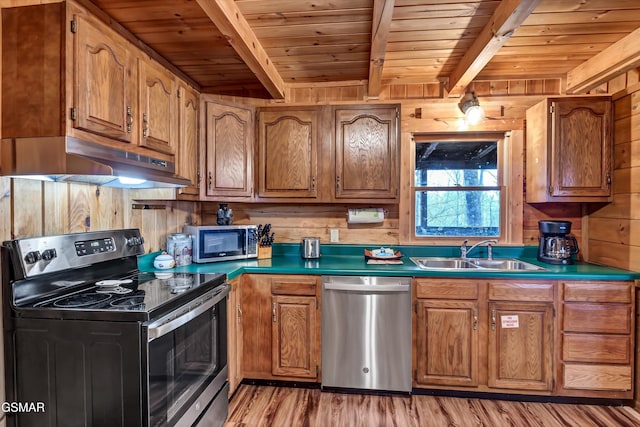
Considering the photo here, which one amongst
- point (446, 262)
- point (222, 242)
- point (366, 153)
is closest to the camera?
point (222, 242)

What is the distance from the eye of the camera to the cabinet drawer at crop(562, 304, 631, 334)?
2.14m

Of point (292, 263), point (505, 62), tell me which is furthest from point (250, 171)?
point (505, 62)

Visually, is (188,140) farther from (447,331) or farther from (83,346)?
(447,331)

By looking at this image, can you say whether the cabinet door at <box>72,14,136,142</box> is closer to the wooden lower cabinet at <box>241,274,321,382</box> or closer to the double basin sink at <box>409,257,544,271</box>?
the wooden lower cabinet at <box>241,274,321,382</box>

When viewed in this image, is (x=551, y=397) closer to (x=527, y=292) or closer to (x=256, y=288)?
(x=527, y=292)

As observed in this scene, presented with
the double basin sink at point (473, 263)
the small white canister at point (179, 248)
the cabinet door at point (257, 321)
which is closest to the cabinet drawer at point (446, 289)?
the double basin sink at point (473, 263)

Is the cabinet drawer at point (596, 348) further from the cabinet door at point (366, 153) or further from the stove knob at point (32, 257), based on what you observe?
the stove knob at point (32, 257)

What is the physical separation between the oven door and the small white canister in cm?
60

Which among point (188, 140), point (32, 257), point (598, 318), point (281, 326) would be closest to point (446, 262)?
point (598, 318)

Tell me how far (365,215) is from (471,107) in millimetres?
1130

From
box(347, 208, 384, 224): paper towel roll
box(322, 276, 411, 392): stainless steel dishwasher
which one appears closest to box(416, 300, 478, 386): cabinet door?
box(322, 276, 411, 392): stainless steel dishwasher

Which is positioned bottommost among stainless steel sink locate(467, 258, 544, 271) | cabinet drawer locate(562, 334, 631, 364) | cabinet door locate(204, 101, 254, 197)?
cabinet drawer locate(562, 334, 631, 364)

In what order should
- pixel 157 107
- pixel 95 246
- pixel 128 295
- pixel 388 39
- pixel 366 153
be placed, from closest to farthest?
pixel 128 295 → pixel 95 246 → pixel 157 107 → pixel 388 39 → pixel 366 153

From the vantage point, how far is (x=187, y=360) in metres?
1.58
